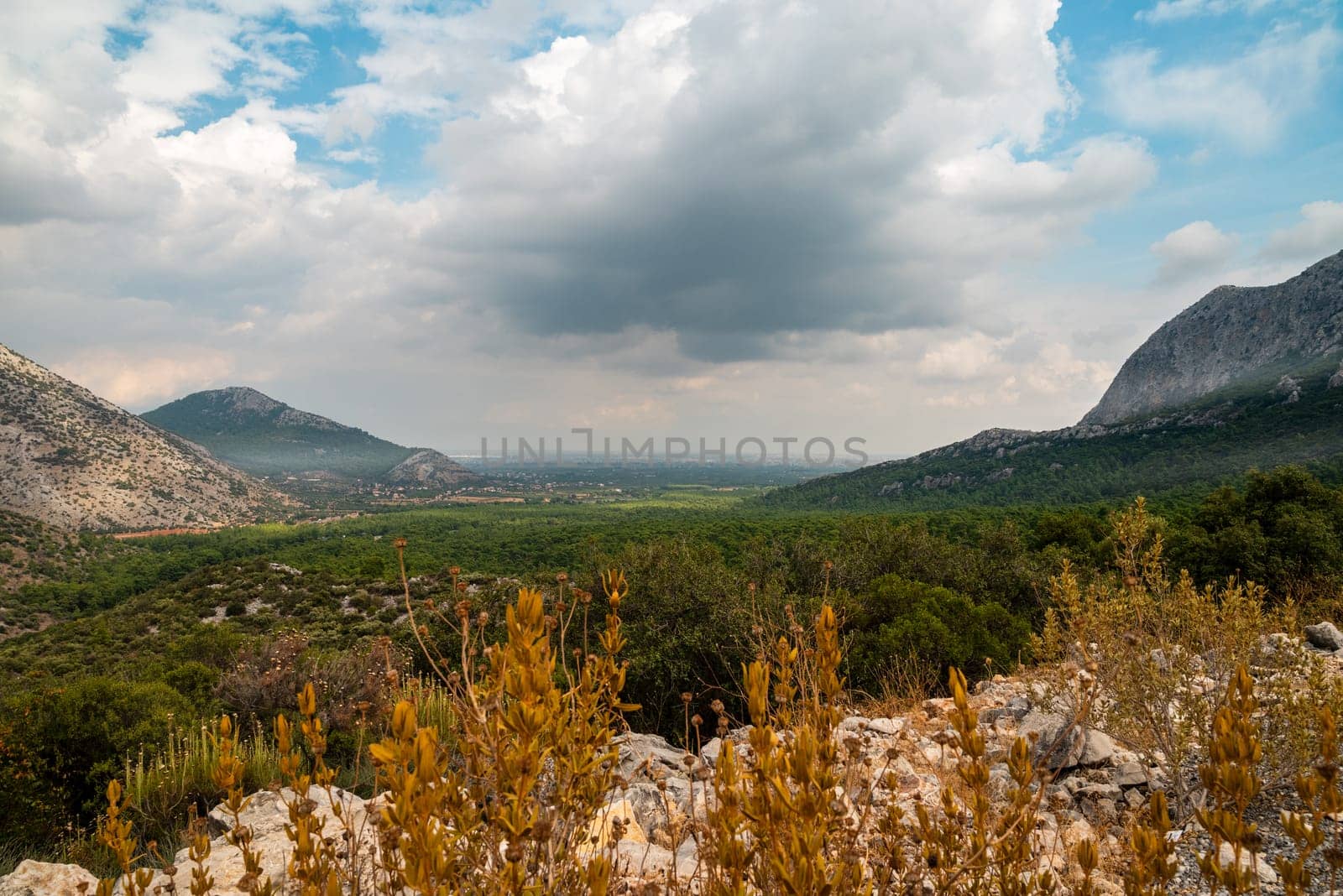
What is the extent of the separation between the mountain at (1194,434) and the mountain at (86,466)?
90.0 m

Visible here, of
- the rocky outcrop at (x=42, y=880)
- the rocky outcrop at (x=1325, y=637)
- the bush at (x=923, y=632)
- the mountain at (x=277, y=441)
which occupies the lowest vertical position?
the bush at (x=923, y=632)

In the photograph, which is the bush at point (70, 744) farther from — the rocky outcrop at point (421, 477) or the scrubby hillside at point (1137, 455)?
the rocky outcrop at point (421, 477)

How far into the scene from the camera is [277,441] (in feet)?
593

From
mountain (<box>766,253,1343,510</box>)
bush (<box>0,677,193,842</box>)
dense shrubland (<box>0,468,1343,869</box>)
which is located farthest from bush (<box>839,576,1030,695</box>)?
mountain (<box>766,253,1343,510</box>)

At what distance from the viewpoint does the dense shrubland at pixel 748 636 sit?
19.3 feet

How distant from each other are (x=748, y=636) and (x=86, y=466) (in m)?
93.4

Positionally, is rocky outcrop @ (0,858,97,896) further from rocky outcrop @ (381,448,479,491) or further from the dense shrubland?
rocky outcrop @ (381,448,479,491)

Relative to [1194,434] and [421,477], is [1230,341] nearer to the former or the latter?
[1194,434]

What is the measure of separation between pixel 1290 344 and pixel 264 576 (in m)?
139

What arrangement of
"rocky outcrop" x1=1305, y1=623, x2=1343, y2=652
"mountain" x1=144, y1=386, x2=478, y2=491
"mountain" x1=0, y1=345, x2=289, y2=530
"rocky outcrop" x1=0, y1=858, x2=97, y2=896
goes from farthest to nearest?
1. "mountain" x1=144, y1=386, x2=478, y2=491
2. "mountain" x1=0, y1=345, x2=289, y2=530
3. "rocky outcrop" x1=1305, y1=623, x2=1343, y2=652
4. "rocky outcrop" x1=0, y1=858, x2=97, y2=896

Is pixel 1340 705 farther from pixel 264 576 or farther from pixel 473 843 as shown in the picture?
pixel 264 576

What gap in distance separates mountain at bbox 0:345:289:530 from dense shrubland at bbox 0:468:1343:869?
50332 mm

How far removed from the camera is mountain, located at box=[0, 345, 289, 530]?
65375 millimetres

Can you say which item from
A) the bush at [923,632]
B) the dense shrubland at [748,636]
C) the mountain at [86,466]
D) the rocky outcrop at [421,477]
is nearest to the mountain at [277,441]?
the rocky outcrop at [421,477]
